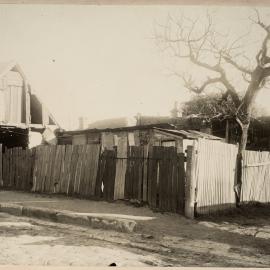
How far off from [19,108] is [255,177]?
1091 centimetres

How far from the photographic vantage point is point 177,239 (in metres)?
7.55

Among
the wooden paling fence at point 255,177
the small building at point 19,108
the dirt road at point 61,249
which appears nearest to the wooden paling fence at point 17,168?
the small building at point 19,108

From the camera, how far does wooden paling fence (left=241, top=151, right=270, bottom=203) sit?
11.4m

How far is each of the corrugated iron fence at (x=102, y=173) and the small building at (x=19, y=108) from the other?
2294 millimetres

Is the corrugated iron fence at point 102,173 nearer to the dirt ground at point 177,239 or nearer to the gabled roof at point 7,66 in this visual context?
the dirt ground at point 177,239

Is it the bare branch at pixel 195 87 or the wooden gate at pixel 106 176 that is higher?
the bare branch at pixel 195 87

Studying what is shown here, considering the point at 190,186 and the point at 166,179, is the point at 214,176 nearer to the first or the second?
the point at 190,186

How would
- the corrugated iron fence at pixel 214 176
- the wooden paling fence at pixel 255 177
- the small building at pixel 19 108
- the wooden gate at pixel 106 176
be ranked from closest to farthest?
the corrugated iron fence at pixel 214 176 < the wooden paling fence at pixel 255 177 < the wooden gate at pixel 106 176 < the small building at pixel 19 108

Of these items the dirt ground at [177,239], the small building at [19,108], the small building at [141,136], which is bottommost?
the dirt ground at [177,239]

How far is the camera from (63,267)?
5836 mm

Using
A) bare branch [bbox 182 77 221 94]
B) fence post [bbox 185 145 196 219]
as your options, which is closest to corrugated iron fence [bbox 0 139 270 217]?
fence post [bbox 185 145 196 219]

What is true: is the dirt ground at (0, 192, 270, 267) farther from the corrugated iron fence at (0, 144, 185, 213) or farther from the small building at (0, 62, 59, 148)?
the small building at (0, 62, 59, 148)

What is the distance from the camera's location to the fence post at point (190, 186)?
942 cm

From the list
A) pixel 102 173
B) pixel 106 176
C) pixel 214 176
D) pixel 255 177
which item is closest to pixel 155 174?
pixel 214 176
